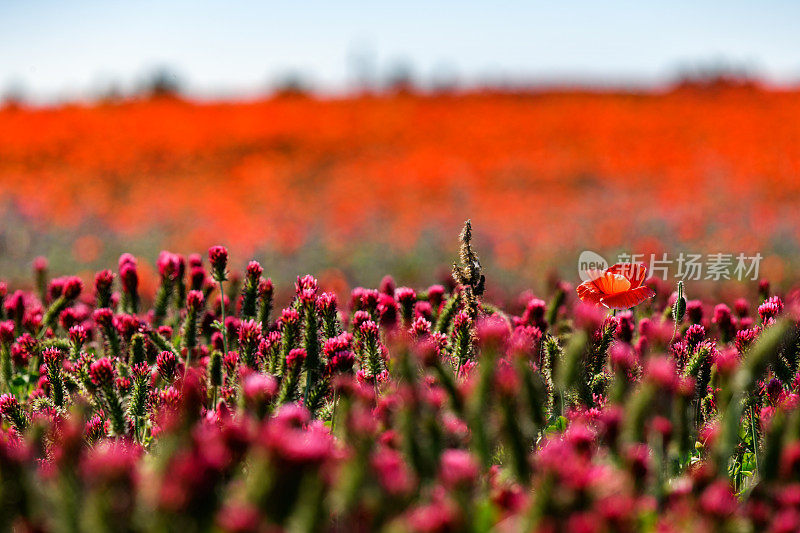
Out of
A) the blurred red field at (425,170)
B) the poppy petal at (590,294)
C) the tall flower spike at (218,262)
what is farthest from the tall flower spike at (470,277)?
the blurred red field at (425,170)

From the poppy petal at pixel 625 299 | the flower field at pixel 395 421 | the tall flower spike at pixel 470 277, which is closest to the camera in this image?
the flower field at pixel 395 421

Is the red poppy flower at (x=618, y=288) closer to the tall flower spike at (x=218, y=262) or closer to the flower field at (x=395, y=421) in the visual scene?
the flower field at (x=395, y=421)

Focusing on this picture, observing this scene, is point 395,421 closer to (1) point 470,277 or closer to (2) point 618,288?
(1) point 470,277

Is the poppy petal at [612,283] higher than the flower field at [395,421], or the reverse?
the poppy petal at [612,283]

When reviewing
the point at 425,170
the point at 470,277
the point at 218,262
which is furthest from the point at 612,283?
the point at 425,170

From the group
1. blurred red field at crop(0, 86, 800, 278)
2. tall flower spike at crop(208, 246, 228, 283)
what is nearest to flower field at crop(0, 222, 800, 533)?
tall flower spike at crop(208, 246, 228, 283)

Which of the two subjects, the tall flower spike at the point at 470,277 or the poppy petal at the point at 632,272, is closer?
the tall flower spike at the point at 470,277

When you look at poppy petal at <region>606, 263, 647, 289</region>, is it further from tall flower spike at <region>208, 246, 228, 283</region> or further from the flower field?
tall flower spike at <region>208, 246, 228, 283</region>

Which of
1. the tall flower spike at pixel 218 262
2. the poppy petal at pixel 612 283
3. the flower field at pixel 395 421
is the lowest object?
the flower field at pixel 395 421
